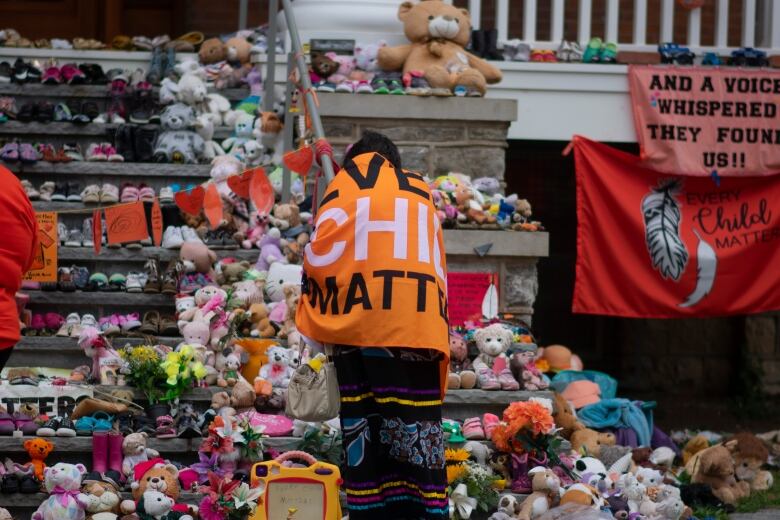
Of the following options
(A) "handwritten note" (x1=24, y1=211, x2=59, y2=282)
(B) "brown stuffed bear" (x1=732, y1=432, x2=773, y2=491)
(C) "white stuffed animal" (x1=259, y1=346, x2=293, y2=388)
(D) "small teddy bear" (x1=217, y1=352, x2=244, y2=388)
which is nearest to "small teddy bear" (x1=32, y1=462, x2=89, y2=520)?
(D) "small teddy bear" (x1=217, y1=352, x2=244, y2=388)

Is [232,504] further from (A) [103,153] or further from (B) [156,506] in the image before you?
(A) [103,153]

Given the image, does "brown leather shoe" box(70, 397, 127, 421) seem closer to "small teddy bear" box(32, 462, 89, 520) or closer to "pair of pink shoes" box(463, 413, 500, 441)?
"small teddy bear" box(32, 462, 89, 520)

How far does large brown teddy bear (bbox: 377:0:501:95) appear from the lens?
9.65 m

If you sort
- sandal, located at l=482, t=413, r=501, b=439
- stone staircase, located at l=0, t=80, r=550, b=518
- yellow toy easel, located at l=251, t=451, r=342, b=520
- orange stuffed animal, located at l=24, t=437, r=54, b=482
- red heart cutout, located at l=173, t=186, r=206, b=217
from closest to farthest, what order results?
yellow toy easel, located at l=251, t=451, r=342, b=520 < orange stuffed animal, located at l=24, t=437, r=54, b=482 < sandal, located at l=482, t=413, r=501, b=439 < stone staircase, located at l=0, t=80, r=550, b=518 < red heart cutout, located at l=173, t=186, r=206, b=217

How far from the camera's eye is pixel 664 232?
10125mm

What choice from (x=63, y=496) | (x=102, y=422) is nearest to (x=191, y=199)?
(x=102, y=422)

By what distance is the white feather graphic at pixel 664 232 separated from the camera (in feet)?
33.1

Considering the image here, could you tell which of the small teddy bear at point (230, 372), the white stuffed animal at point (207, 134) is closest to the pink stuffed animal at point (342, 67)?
the white stuffed animal at point (207, 134)

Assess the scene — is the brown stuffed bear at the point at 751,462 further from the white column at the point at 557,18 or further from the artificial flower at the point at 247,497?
the white column at the point at 557,18

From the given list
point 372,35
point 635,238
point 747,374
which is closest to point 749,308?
point 635,238

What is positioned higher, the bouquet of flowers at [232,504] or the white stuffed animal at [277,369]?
the white stuffed animal at [277,369]

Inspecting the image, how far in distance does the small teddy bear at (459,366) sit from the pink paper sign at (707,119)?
9.14 ft

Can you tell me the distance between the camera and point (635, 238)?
33.0 feet

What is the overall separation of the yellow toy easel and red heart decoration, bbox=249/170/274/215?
8.64 ft
